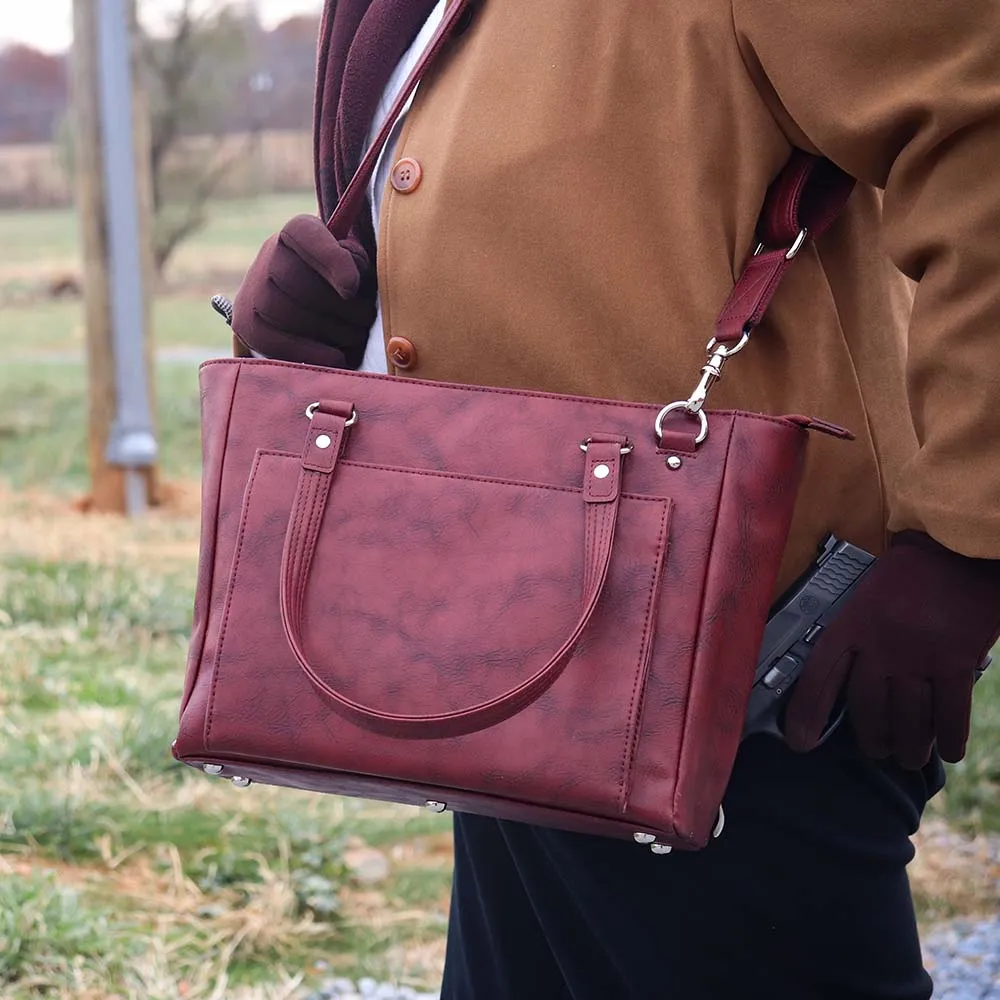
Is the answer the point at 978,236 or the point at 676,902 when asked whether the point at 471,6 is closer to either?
the point at 978,236

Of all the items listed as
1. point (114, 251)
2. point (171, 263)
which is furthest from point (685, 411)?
point (171, 263)

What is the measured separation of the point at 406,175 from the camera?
1.36 meters

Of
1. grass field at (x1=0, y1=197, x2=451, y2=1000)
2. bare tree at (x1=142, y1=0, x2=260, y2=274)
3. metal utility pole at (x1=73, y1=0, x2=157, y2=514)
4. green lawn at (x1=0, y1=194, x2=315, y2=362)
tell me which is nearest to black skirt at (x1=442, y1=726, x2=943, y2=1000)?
grass field at (x1=0, y1=197, x2=451, y2=1000)

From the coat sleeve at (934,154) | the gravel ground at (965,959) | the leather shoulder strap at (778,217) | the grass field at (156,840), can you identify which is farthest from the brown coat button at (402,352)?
the gravel ground at (965,959)

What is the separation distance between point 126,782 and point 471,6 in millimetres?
2389

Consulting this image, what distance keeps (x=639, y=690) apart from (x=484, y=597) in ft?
0.51

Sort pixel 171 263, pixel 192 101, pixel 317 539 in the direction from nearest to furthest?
pixel 317 539 < pixel 192 101 < pixel 171 263

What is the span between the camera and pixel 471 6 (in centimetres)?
137

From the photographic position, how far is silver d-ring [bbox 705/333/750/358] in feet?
4.09

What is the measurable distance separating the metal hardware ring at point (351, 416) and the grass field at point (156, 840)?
1494mm

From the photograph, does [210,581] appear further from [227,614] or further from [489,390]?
[489,390]

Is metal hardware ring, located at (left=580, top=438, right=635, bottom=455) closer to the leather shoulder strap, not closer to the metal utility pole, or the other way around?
the leather shoulder strap

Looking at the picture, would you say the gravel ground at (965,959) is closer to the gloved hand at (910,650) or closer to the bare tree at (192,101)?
the gloved hand at (910,650)

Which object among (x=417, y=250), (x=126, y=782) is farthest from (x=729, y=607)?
(x=126, y=782)
